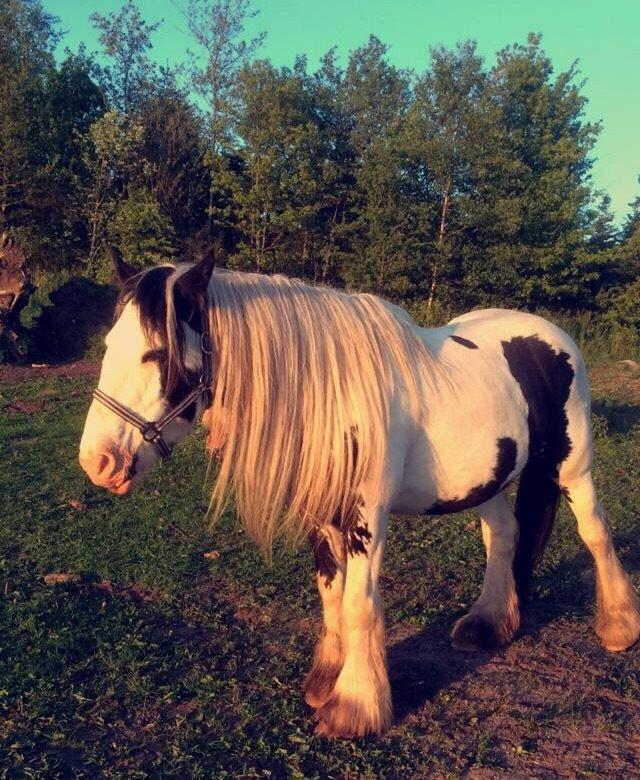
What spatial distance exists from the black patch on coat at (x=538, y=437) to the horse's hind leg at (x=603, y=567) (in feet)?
0.46

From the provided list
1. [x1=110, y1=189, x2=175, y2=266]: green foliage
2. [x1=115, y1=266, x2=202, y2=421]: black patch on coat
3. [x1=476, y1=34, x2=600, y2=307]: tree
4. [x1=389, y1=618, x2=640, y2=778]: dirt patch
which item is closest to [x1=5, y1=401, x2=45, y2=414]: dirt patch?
[x1=389, y1=618, x2=640, y2=778]: dirt patch

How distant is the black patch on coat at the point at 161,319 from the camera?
227 centimetres

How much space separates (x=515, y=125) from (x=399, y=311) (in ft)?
70.8

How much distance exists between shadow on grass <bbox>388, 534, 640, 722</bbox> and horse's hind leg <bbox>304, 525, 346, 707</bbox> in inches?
12.6

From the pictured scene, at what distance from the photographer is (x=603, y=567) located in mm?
3586

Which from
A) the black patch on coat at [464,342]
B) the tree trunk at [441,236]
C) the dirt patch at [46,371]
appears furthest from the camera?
the tree trunk at [441,236]

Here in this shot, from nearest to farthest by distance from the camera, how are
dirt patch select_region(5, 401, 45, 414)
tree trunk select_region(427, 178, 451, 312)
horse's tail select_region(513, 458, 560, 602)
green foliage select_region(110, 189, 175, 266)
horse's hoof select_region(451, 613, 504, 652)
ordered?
1. horse's hoof select_region(451, 613, 504, 652)
2. horse's tail select_region(513, 458, 560, 602)
3. dirt patch select_region(5, 401, 45, 414)
4. green foliage select_region(110, 189, 175, 266)
5. tree trunk select_region(427, 178, 451, 312)

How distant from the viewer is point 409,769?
246cm

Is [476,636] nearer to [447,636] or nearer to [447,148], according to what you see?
[447,636]

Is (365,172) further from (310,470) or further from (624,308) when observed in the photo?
(310,470)

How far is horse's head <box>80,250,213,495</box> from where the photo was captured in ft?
7.41

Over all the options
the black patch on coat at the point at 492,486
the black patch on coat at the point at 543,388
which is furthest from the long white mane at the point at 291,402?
the black patch on coat at the point at 543,388

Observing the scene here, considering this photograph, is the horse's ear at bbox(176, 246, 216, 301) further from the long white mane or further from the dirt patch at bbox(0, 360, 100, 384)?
the dirt patch at bbox(0, 360, 100, 384)

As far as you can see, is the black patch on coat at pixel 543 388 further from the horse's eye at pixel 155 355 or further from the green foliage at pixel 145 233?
the green foliage at pixel 145 233
